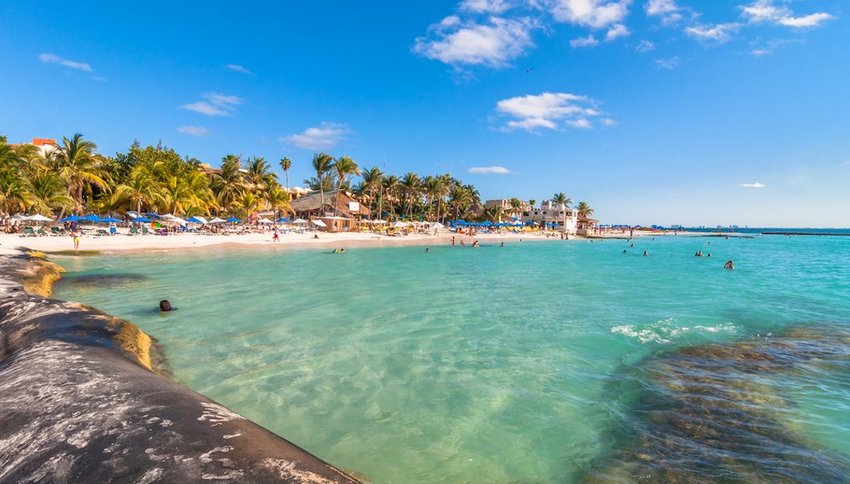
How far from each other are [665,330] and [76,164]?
46418 millimetres

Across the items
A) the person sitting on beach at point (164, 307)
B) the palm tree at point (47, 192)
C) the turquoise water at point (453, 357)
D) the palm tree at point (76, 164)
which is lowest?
the turquoise water at point (453, 357)

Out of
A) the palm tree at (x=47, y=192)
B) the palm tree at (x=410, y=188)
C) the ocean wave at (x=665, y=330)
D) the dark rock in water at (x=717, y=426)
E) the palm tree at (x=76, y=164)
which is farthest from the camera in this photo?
the palm tree at (x=410, y=188)

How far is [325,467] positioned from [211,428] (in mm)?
1028

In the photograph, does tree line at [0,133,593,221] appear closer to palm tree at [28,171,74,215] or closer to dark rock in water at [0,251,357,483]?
palm tree at [28,171,74,215]

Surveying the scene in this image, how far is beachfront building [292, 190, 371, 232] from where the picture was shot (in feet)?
189

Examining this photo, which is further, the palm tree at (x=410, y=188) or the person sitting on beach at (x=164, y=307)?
the palm tree at (x=410, y=188)

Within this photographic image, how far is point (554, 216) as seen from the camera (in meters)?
94.4

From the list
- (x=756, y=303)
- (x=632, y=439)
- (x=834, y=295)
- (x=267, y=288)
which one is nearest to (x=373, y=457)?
(x=632, y=439)

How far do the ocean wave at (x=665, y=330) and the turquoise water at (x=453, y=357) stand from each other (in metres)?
0.08

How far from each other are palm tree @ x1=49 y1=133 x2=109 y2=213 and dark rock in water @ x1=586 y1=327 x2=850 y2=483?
148 feet

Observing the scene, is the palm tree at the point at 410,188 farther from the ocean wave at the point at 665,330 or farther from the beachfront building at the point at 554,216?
the ocean wave at the point at 665,330

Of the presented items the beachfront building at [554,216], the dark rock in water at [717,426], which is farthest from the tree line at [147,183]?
the dark rock in water at [717,426]

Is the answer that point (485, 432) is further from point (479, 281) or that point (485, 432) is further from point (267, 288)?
point (479, 281)

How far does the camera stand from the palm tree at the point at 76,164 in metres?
34.7
